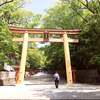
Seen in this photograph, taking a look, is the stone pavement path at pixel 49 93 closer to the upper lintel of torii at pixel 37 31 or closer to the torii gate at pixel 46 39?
the torii gate at pixel 46 39

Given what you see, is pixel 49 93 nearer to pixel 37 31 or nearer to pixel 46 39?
pixel 46 39

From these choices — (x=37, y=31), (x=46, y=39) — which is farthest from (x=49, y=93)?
(x=37, y=31)

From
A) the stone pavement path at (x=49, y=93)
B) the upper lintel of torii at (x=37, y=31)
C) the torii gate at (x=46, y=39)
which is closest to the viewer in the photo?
the stone pavement path at (x=49, y=93)

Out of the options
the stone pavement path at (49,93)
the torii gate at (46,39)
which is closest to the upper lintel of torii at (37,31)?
the torii gate at (46,39)

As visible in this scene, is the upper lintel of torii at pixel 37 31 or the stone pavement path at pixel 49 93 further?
the upper lintel of torii at pixel 37 31

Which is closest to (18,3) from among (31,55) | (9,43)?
(9,43)

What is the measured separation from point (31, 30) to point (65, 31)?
13.5 ft

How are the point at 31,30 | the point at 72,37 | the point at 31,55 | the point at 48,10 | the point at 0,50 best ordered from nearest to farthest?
the point at 0,50 → the point at 31,30 → the point at 72,37 → the point at 48,10 → the point at 31,55

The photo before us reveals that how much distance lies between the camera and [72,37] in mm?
44469

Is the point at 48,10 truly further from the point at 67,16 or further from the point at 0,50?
the point at 0,50

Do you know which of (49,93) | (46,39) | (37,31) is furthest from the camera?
(46,39)

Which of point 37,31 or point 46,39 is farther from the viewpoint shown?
point 46,39

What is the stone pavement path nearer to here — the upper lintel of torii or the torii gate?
the torii gate

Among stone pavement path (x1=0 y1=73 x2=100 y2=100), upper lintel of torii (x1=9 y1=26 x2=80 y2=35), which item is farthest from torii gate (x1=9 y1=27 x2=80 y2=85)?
stone pavement path (x1=0 y1=73 x2=100 y2=100)
